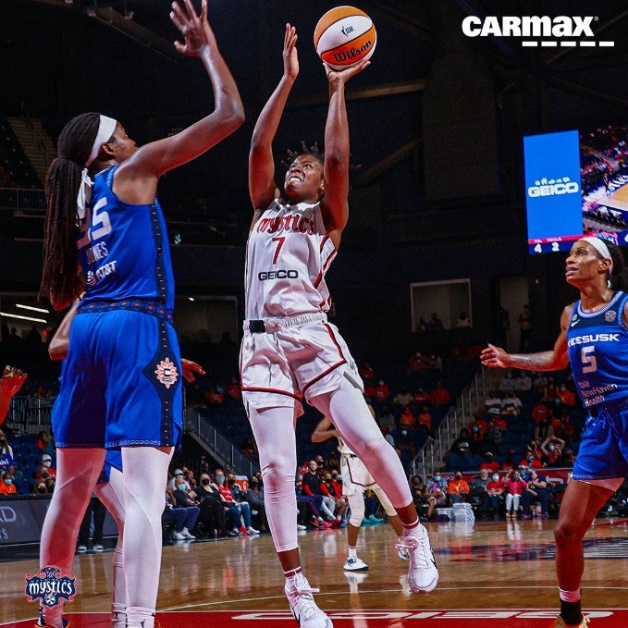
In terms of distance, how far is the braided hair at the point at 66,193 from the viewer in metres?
3.84

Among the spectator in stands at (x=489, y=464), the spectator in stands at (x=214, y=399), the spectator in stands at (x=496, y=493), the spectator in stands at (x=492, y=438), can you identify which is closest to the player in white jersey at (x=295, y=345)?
the spectator in stands at (x=496, y=493)

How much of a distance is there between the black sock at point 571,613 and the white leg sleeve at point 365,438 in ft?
3.07

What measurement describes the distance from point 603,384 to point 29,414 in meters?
18.1

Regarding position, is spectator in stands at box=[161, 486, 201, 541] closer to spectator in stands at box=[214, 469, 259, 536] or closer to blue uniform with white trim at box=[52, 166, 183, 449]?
spectator in stands at box=[214, 469, 259, 536]

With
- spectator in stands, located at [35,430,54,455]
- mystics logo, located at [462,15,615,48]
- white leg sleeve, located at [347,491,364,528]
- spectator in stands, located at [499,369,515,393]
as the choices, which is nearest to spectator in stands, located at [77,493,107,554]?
spectator in stands, located at [35,430,54,455]

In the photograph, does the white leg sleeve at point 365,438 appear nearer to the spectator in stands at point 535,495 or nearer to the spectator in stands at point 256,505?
the spectator in stands at point 256,505

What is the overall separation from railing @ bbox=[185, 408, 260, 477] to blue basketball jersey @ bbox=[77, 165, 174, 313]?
18479mm

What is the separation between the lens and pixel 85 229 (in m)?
3.85

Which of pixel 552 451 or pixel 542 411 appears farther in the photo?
pixel 542 411

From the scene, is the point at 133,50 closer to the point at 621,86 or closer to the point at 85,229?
the point at 621,86

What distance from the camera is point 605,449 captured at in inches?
194

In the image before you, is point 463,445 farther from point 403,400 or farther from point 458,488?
point 403,400

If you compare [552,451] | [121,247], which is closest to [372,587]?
[121,247]

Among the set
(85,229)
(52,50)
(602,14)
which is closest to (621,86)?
(602,14)
